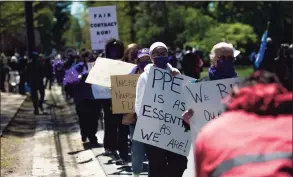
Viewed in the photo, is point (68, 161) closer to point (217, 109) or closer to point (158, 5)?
point (217, 109)

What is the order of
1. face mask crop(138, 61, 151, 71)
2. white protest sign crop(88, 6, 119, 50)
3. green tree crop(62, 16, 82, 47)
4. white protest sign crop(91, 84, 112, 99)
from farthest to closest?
green tree crop(62, 16, 82, 47), white protest sign crop(88, 6, 119, 50), white protest sign crop(91, 84, 112, 99), face mask crop(138, 61, 151, 71)

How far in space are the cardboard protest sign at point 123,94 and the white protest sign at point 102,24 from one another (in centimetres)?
425

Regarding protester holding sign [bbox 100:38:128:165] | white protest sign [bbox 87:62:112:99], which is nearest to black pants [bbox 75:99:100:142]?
white protest sign [bbox 87:62:112:99]

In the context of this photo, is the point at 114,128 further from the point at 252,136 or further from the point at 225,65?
the point at 252,136

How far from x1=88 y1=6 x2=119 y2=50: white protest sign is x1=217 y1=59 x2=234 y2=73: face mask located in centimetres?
735

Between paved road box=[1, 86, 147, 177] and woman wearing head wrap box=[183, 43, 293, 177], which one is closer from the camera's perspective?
woman wearing head wrap box=[183, 43, 293, 177]

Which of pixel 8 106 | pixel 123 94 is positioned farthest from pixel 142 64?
pixel 8 106

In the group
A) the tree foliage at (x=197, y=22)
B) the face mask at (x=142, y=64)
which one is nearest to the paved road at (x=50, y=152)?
the face mask at (x=142, y=64)

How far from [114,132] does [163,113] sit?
3.55 meters

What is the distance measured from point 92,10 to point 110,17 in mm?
400

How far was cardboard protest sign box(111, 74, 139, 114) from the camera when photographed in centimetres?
841

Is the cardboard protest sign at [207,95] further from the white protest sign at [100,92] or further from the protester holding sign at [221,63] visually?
the white protest sign at [100,92]

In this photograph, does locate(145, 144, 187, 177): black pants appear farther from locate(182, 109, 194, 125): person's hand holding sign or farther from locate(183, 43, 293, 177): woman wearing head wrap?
locate(183, 43, 293, 177): woman wearing head wrap

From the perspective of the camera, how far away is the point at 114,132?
9867mm
